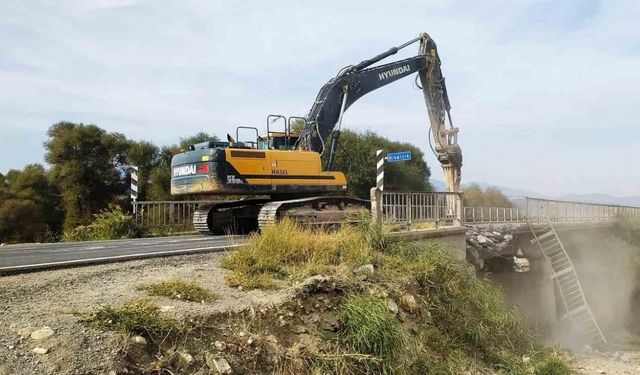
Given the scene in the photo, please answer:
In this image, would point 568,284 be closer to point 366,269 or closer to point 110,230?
point 366,269

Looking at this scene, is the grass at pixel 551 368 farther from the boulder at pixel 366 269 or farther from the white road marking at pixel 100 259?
the white road marking at pixel 100 259

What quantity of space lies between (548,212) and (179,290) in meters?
16.2

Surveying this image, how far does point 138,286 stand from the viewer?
5.60 metres

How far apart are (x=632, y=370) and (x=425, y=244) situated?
630cm

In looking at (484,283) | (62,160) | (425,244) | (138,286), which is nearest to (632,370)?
(484,283)

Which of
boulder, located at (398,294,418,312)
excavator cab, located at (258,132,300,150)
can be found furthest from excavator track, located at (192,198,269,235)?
boulder, located at (398,294,418,312)

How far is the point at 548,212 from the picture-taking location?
18844 millimetres

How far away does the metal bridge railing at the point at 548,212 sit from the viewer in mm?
18484

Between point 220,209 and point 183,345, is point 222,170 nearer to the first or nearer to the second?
point 220,209

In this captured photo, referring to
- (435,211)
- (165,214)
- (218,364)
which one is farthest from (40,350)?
(165,214)

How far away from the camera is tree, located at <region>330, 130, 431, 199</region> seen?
3355 centimetres

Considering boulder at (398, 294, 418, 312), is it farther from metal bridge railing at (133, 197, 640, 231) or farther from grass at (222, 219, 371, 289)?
metal bridge railing at (133, 197, 640, 231)

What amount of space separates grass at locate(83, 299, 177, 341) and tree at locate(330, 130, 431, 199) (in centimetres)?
2563

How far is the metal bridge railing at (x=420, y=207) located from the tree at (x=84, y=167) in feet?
64.3
